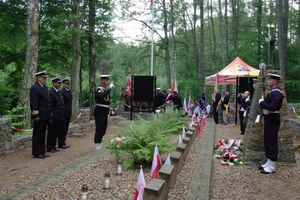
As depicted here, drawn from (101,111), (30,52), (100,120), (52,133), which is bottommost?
(52,133)

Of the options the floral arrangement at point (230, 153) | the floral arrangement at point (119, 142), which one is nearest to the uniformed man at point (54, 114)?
the floral arrangement at point (119, 142)

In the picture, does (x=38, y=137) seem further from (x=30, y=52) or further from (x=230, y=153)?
(x=230, y=153)

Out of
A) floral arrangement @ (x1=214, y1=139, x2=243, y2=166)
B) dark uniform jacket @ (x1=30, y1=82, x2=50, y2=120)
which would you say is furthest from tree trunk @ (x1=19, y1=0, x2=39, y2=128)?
floral arrangement @ (x1=214, y1=139, x2=243, y2=166)

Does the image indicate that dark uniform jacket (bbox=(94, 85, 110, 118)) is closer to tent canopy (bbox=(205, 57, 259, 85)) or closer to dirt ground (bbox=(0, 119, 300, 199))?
dirt ground (bbox=(0, 119, 300, 199))

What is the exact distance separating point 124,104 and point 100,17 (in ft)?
16.8

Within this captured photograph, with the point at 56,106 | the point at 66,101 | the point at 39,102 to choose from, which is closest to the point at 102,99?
the point at 56,106

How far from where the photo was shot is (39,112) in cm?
671

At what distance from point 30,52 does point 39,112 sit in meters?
3.83

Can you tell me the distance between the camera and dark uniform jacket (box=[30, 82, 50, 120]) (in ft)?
21.4

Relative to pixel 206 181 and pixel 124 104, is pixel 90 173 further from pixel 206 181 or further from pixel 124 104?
pixel 124 104

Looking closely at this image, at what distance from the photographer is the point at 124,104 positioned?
16125 millimetres

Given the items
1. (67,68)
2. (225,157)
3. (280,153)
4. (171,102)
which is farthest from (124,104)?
(280,153)

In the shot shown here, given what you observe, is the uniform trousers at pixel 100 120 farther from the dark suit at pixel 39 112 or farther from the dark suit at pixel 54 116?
the dark suit at pixel 39 112

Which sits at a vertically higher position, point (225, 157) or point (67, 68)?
point (67, 68)
